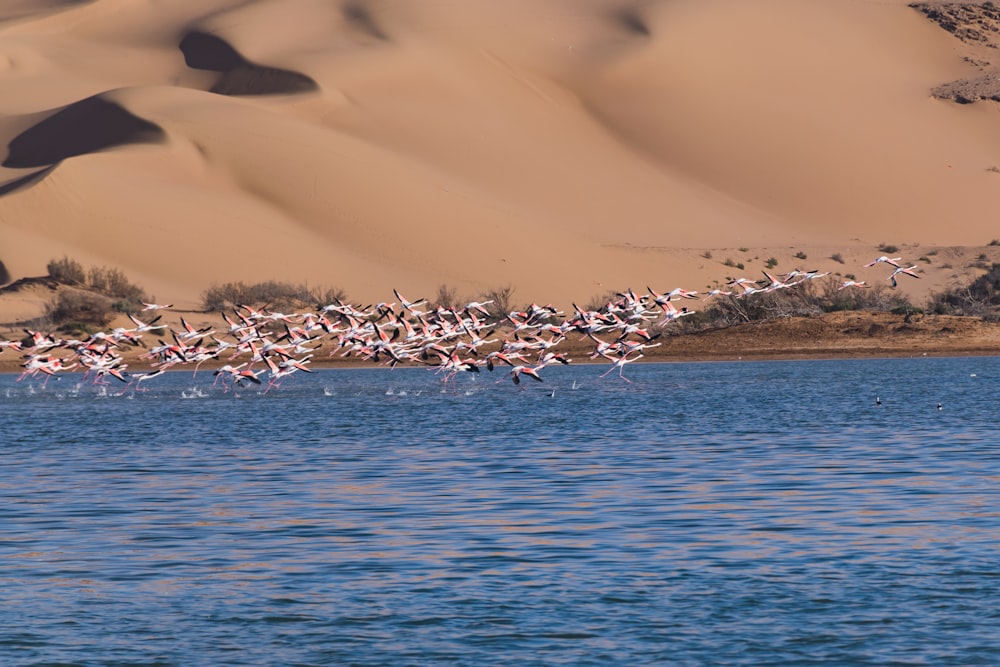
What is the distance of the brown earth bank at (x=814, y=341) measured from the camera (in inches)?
2232

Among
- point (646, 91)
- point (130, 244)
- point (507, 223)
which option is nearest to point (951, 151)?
point (646, 91)

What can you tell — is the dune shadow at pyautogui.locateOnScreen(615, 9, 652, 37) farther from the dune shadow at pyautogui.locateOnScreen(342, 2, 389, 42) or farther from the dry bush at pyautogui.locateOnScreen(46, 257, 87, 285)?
the dry bush at pyautogui.locateOnScreen(46, 257, 87, 285)

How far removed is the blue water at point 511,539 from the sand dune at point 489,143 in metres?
44.1

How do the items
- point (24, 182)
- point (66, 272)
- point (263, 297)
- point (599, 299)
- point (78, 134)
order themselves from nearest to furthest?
point (263, 297), point (66, 272), point (599, 299), point (24, 182), point (78, 134)

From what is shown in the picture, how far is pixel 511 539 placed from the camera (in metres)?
18.8

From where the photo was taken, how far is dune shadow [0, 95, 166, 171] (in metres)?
97.3

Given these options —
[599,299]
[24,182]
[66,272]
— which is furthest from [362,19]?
[66,272]

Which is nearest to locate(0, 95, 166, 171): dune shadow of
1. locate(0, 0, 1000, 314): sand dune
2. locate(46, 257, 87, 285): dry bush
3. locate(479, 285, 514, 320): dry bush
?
locate(0, 0, 1000, 314): sand dune

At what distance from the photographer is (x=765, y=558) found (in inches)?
679

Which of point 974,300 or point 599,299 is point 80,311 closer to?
point 599,299

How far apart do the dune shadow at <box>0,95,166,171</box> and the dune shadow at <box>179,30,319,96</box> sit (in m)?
12.9

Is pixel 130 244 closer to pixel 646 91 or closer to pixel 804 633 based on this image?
pixel 646 91

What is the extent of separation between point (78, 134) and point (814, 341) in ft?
182

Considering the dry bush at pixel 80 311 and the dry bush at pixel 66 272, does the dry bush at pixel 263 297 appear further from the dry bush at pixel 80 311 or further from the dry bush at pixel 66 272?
the dry bush at pixel 80 311
